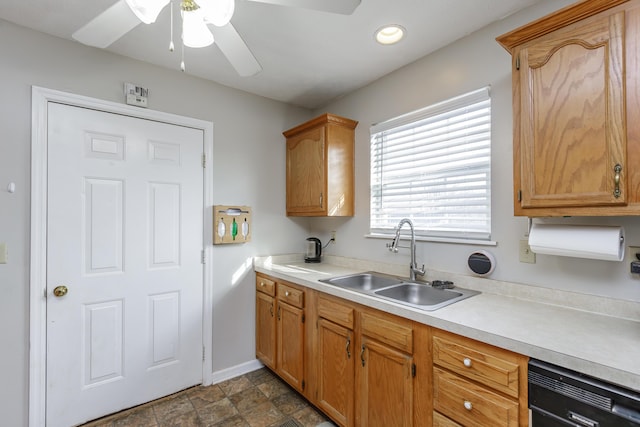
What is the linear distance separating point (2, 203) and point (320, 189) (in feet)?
6.54

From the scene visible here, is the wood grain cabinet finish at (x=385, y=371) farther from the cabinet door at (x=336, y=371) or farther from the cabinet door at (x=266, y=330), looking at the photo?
the cabinet door at (x=266, y=330)

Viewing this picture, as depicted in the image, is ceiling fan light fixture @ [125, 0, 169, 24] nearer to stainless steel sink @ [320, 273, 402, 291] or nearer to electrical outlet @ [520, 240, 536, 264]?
stainless steel sink @ [320, 273, 402, 291]

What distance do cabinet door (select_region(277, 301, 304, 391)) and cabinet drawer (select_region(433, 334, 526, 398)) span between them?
108 centimetres

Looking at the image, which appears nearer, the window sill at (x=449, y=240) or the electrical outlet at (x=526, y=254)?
the electrical outlet at (x=526, y=254)

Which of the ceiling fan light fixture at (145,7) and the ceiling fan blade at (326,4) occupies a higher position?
the ceiling fan blade at (326,4)

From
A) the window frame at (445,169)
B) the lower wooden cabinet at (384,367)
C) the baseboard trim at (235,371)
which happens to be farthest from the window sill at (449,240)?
the baseboard trim at (235,371)

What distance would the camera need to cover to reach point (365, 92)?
8.41 ft

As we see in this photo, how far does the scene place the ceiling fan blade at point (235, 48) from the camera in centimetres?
125

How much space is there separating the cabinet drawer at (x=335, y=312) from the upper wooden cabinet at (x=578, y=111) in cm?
104

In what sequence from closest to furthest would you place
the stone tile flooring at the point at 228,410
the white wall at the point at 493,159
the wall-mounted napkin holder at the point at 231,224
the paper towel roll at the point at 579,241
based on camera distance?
the paper towel roll at the point at 579,241
the white wall at the point at 493,159
the stone tile flooring at the point at 228,410
the wall-mounted napkin holder at the point at 231,224

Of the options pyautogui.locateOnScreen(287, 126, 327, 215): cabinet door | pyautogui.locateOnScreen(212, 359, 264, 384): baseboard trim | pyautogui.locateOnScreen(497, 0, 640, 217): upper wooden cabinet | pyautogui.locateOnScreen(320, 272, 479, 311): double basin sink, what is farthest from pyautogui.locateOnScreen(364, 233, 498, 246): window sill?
pyautogui.locateOnScreen(212, 359, 264, 384): baseboard trim

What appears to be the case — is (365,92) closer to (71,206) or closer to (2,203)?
(71,206)

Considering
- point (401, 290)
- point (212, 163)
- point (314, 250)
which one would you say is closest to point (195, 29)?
point (212, 163)

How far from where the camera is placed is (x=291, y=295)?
2.25 metres
